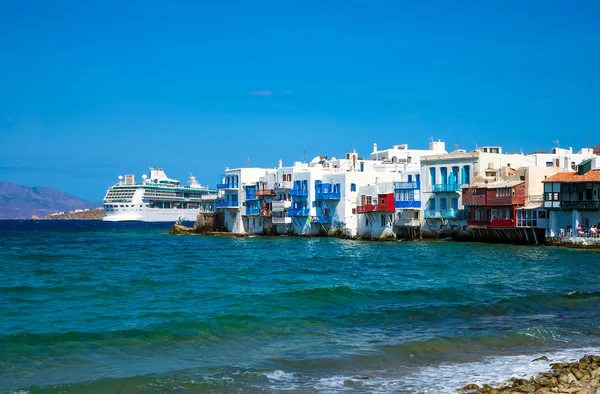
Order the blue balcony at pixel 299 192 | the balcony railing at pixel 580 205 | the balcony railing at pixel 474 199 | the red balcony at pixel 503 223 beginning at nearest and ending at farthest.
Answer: the balcony railing at pixel 580 205, the red balcony at pixel 503 223, the balcony railing at pixel 474 199, the blue balcony at pixel 299 192

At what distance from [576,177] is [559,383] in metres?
38.9

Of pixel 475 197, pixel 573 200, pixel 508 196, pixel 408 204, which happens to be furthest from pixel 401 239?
pixel 573 200

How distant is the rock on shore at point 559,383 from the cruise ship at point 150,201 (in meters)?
146

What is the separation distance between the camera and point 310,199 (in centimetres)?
6994

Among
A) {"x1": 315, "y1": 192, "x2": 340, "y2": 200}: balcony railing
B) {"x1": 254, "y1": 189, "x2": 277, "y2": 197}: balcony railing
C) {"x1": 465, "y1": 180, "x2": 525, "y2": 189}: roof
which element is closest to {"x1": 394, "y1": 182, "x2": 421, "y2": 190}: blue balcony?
{"x1": 465, "y1": 180, "x2": 525, "y2": 189}: roof

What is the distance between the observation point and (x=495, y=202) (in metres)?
53.7

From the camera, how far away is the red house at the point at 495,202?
174 ft

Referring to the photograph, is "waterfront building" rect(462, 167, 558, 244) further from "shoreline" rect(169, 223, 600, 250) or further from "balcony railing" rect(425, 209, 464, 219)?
"balcony railing" rect(425, 209, 464, 219)

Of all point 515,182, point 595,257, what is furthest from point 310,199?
point 595,257

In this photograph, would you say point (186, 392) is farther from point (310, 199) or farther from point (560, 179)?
point (310, 199)

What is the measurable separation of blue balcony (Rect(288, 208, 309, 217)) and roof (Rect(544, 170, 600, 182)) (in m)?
26.8

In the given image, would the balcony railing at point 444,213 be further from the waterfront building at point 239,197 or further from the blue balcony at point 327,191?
the waterfront building at point 239,197

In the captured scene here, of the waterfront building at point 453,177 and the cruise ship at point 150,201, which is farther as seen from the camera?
the cruise ship at point 150,201

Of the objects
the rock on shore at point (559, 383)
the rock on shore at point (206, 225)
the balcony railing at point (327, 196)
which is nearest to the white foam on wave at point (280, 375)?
the rock on shore at point (559, 383)
